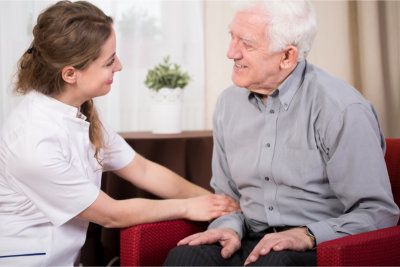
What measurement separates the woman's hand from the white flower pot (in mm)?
826

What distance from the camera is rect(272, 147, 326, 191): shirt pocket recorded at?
4.42 feet

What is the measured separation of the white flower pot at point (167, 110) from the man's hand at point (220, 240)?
3.24ft

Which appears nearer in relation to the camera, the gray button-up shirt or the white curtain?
the gray button-up shirt

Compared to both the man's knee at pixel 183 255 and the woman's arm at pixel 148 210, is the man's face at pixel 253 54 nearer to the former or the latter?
the woman's arm at pixel 148 210

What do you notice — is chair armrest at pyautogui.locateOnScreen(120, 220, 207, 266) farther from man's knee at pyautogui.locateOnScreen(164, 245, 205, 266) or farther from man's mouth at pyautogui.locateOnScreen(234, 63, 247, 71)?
man's mouth at pyautogui.locateOnScreen(234, 63, 247, 71)

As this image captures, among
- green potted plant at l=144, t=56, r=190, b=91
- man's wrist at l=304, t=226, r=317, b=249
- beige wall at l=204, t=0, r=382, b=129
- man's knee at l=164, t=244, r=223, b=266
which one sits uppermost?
beige wall at l=204, t=0, r=382, b=129

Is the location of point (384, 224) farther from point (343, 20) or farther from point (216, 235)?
point (343, 20)

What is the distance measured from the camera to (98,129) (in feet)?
5.03

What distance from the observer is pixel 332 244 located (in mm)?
1076

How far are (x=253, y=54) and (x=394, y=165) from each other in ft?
1.94

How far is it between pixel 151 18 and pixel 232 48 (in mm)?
1635

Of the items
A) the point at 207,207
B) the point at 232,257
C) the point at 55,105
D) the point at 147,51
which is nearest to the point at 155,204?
the point at 207,207

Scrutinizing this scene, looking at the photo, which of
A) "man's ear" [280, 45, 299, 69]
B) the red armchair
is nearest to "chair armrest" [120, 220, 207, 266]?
the red armchair

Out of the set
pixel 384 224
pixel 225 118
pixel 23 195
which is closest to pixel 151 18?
pixel 225 118
